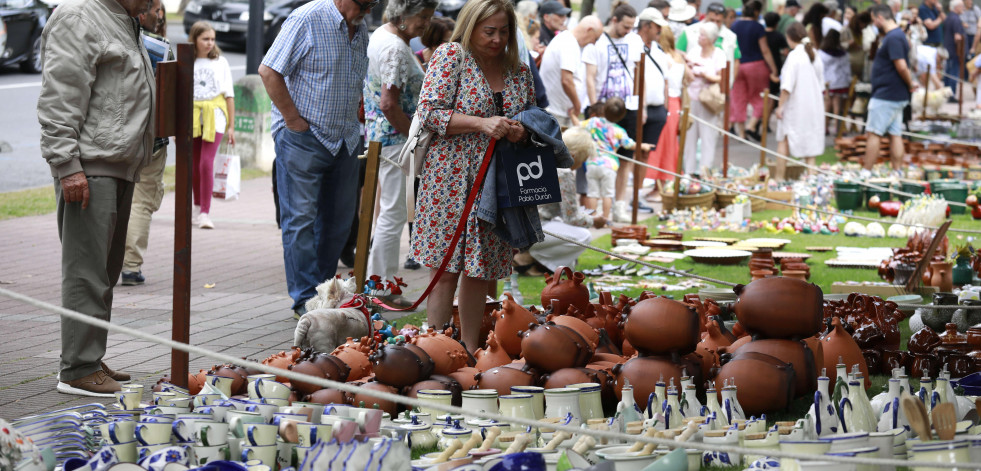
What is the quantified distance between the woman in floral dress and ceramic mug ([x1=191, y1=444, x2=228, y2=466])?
1855mm

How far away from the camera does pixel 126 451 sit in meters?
3.48

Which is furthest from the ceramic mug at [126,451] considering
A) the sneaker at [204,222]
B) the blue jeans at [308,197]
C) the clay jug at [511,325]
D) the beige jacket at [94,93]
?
the sneaker at [204,222]

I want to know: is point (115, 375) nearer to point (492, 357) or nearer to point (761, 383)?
point (492, 357)

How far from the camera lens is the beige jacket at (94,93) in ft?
14.9

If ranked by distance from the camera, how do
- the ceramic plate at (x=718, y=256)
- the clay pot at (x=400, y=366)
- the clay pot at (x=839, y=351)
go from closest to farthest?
the clay pot at (x=400, y=366) → the clay pot at (x=839, y=351) → the ceramic plate at (x=718, y=256)

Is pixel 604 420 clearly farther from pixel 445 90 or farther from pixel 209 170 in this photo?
pixel 209 170

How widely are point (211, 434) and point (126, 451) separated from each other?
27 cm

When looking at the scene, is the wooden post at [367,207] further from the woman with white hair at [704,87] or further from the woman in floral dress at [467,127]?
the woman with white hair at [704,87]

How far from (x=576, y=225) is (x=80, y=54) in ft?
14.4

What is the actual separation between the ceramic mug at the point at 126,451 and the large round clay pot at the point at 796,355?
224 centimetres

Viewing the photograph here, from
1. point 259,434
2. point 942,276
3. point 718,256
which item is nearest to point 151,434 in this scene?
point 259,434

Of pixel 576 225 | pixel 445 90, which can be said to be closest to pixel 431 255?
pixel 445 90

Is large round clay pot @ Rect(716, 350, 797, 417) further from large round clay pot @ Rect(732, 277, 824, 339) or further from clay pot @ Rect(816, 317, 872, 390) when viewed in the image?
clay pot @ Rect(816, 317, 872, 390)

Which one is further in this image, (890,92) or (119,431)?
(890,92)
